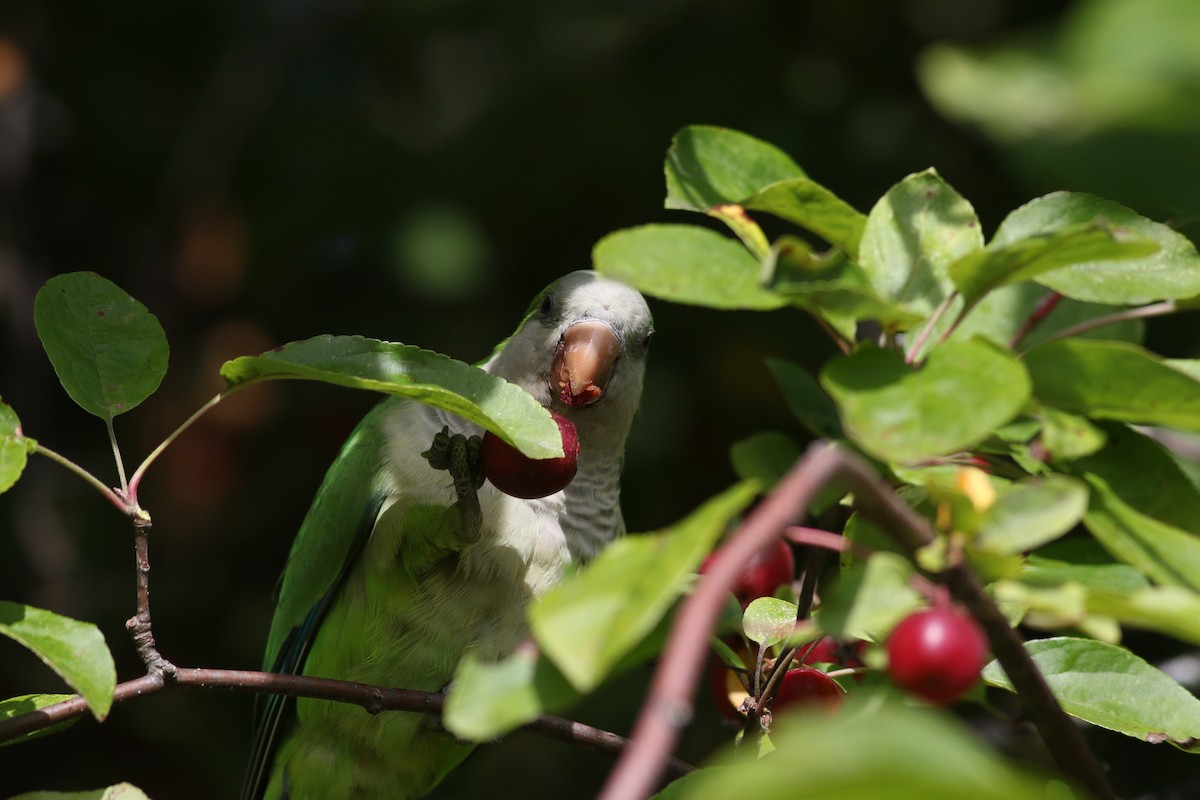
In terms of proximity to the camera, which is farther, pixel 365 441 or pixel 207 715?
pixel 207 715

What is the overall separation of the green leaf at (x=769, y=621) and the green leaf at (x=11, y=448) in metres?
0.94

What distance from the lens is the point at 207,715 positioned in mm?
4297

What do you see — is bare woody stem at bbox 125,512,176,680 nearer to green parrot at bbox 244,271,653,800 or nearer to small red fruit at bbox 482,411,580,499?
small red fruit at bbox 482,411,580,499

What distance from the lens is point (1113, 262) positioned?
142 centimetres

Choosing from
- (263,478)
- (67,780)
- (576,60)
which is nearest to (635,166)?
(576,60)

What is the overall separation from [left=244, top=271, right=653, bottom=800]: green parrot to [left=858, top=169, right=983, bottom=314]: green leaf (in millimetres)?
1175

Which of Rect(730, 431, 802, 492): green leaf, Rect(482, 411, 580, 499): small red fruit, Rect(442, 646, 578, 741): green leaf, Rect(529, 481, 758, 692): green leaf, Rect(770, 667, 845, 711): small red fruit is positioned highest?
Rect(529, 481, 758, 692): green leaf

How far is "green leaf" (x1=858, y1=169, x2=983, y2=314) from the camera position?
1438 mm

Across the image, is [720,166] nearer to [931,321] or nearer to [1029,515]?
[931,321]

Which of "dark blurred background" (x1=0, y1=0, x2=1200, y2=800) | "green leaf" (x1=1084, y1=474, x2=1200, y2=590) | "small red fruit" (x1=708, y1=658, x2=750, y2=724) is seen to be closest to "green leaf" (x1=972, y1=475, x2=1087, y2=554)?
"green leaf" (x1=1084, y1=474, x2=1200, y2=590)

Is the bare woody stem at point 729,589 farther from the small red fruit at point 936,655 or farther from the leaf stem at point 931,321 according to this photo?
the leaf stem at point 931,321

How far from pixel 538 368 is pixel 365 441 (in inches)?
16.7

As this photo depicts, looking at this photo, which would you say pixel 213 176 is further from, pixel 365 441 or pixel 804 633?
pixel 804 633

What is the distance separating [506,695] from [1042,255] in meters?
0.70
